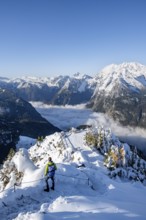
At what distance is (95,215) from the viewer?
1091 inches

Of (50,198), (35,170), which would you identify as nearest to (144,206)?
(50,198)

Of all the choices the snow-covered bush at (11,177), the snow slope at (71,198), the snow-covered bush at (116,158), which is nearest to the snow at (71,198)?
the snow slope at (71,198)

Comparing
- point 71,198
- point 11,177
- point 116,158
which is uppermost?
point 71,198

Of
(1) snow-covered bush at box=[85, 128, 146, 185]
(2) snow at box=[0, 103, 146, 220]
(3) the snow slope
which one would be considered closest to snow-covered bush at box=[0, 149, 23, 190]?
(2) snow at box=[0, 103, 146, 220]

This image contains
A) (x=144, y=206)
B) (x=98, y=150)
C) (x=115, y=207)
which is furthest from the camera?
(x=98, y=150)

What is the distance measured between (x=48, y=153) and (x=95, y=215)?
1718 inches

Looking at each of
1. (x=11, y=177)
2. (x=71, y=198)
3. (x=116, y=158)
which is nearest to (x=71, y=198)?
(x=71, y=198)

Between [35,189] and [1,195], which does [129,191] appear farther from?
[1,195]

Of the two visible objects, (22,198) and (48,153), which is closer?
(22,198)

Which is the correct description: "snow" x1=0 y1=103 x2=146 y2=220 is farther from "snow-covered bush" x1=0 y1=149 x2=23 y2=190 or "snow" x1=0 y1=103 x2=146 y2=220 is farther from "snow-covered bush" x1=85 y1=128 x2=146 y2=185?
"snow-covered bush" x1=85 y1=128 x2=146 y2=185

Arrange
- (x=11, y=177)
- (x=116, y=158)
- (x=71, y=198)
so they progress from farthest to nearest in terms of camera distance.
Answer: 1. (x=116, y=158)
2. (x=11, y=177)
3. (x=71, y=198)

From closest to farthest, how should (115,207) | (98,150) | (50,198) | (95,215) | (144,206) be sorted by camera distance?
(95,215)
(115,207)
(144,206)
(50,198)
(98,150)

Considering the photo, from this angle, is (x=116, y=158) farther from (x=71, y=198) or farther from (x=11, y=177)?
(x=71, y=198)

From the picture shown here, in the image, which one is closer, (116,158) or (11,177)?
(11,177)
